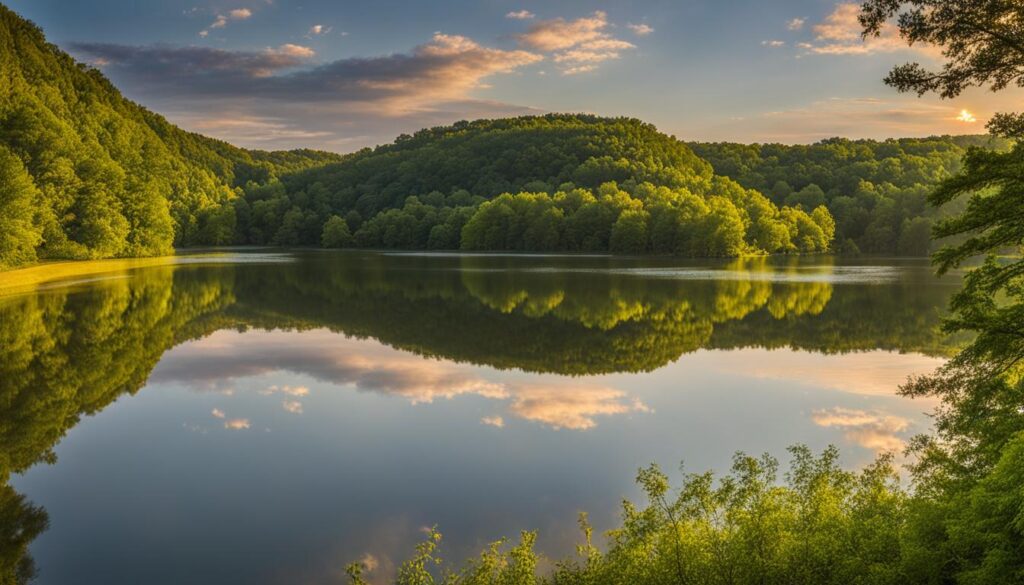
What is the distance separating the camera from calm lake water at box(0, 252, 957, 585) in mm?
10852

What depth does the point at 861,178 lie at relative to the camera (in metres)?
140

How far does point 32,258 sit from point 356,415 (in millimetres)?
47974

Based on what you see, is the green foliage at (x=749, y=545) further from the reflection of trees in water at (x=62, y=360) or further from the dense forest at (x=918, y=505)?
the reflection of trees in water at (x=62, y=360)

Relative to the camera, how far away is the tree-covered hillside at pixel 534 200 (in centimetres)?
10838

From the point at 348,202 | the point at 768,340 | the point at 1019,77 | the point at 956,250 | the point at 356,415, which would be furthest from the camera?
the point at 348,202

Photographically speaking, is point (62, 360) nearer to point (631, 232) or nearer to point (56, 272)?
point (56, 272)

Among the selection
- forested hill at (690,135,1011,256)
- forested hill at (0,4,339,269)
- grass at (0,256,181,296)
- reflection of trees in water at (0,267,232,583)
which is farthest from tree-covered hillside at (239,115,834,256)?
reflection of trees in water at (0,267,232,583)

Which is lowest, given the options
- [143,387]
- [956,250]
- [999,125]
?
[143,387]

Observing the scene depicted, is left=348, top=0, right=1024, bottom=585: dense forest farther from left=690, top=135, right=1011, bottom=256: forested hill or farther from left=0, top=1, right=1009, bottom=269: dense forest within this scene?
left=690, top=135, right=1011, bottom=256: forested hill

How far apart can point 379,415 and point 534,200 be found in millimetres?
107403

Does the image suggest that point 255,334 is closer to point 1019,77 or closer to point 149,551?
point 149,551

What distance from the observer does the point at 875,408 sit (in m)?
17.9

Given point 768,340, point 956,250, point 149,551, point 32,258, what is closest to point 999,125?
point 956,250

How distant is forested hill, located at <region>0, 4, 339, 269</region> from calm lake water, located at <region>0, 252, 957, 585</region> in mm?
18513
